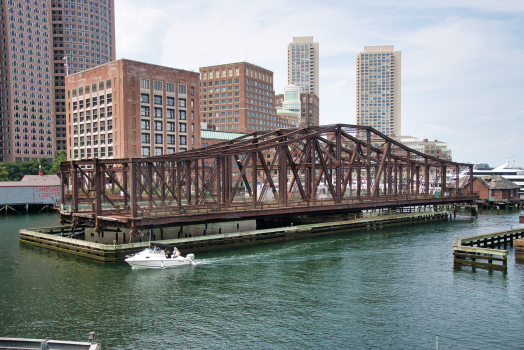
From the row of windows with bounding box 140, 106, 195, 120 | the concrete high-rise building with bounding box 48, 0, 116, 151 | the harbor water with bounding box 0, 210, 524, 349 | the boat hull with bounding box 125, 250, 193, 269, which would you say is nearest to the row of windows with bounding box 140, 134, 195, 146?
the row of windows with bounding box 140, 106, 195, 120

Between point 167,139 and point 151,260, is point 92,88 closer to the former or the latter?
point 167,139

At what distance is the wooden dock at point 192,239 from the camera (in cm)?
4147

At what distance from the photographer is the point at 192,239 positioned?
4581cm

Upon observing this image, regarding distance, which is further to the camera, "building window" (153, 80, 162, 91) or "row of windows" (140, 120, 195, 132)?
"building window" (153, 80, 162, 91)

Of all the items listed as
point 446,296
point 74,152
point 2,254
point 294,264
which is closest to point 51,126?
point 74,152

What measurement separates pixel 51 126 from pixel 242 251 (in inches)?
6426

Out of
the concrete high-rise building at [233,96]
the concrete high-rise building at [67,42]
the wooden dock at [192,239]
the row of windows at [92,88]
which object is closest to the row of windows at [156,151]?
the row of windows at [92,88]

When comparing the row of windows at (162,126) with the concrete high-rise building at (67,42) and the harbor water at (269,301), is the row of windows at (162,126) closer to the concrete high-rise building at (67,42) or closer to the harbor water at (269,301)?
the harbor water at (269,301)

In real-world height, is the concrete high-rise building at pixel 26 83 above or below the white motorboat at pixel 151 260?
above

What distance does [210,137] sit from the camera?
409 ft

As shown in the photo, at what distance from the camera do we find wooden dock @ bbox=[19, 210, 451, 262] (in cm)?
4147

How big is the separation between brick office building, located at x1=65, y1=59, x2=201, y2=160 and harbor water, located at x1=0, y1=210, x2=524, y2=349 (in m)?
53.3

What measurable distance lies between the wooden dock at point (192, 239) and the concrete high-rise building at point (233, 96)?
362 ft

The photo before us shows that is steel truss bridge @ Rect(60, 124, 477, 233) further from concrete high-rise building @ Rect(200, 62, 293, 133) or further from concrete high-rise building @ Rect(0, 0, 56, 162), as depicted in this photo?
concrete high-rise building @ Rect(0, 0, 56, 162)
